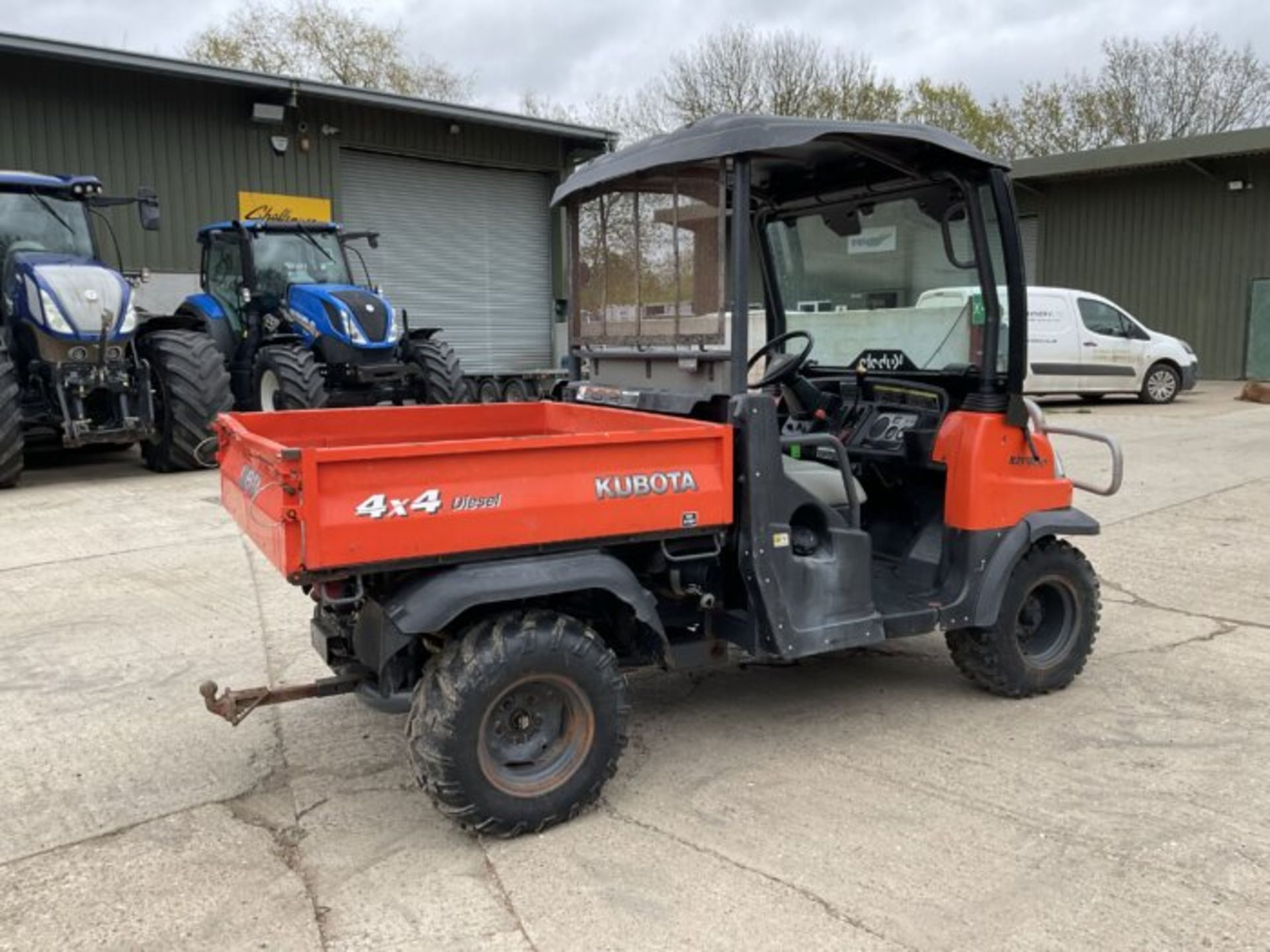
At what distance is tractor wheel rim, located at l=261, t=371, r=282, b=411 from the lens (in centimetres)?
1102

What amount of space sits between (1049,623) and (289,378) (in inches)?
328

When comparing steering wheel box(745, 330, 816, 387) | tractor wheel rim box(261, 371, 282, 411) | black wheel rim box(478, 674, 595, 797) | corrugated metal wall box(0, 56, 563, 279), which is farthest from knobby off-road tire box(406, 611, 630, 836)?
corrugated metal wall box(0, 56, 563, 279)

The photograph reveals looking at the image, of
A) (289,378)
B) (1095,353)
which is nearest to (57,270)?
(289,378)

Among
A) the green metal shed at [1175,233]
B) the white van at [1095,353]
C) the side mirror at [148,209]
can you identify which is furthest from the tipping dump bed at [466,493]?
the green metal shed at [1175,233]

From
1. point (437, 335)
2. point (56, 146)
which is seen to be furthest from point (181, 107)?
point (437, 335)

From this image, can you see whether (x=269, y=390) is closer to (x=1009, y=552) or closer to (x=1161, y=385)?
(x=1009, y=552)

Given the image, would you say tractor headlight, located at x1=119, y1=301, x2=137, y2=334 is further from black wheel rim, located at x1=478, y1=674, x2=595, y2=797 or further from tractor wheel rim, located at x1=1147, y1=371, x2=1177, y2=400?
tractor wheel rim, located at x1=1147, y1=371, x2=1177, y2=400

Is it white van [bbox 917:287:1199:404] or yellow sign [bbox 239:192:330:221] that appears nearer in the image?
yellow sign [bbox 239:192:330:221]

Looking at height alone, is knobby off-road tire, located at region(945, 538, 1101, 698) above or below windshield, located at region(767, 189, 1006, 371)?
below

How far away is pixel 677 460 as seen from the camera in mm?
3396

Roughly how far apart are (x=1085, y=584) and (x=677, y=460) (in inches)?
80.7

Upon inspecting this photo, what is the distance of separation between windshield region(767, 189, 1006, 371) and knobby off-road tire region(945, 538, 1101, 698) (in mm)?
863

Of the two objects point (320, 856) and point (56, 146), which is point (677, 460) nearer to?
point (320, 856)

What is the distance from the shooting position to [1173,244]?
2103cm
